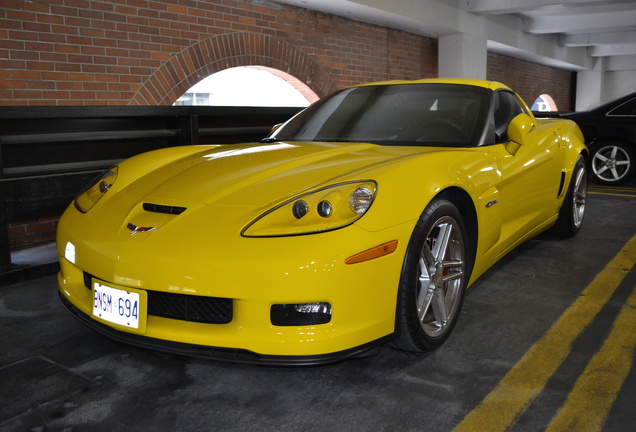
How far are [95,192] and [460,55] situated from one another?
9606 millimetres

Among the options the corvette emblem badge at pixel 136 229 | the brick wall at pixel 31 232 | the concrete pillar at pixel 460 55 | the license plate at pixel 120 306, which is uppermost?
the concrete pillar at pixel 460 55

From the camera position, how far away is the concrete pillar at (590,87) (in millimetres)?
19234

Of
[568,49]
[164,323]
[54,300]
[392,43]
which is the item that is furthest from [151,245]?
[568,49]

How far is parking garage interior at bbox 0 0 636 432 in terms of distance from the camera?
6.76ft

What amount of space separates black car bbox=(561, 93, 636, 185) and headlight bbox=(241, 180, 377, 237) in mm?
6723

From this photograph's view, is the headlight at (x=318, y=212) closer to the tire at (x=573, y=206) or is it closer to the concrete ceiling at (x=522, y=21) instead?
the tire at (x=573, y=206)

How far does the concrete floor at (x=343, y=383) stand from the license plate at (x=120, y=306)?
0.27 meters

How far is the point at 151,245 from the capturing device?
7.04 ft

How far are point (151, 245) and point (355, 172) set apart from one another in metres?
0.83

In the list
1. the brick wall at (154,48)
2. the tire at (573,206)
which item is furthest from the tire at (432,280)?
the brick wall at (154,48)

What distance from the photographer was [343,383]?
7.46ft

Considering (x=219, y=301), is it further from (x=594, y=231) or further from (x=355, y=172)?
(x=594, y=231)

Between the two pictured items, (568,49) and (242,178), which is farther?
(568,49)

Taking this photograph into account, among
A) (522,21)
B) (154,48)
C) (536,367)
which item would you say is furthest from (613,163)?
(522,21)
